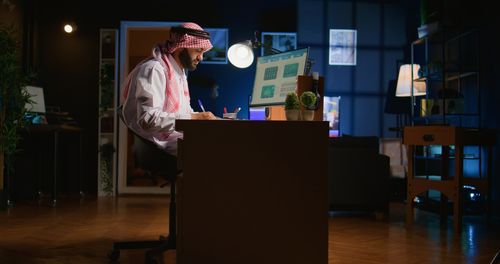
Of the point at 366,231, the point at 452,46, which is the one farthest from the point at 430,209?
the point at 452,46

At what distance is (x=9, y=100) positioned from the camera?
206 inches

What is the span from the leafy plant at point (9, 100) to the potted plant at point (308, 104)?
3.56 m

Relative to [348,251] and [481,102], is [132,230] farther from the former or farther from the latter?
[481,102]

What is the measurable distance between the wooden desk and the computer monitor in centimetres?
189

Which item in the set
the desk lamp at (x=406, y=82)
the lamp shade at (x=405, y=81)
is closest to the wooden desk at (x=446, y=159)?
the desk lamp at (x=406, y=82)

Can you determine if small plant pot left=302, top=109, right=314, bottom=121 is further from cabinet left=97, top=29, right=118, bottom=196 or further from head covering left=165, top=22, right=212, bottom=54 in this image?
cabinet left=97, top=29, right=118, bottom=196

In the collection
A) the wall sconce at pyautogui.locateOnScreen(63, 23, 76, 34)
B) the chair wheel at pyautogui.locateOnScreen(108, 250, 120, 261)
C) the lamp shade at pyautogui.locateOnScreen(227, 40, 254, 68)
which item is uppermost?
the wall sconce at pyautogui.locateOnScreen(63, 23, 76, 34)

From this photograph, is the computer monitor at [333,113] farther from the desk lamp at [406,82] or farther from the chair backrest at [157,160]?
the chair backrest at [157,160]

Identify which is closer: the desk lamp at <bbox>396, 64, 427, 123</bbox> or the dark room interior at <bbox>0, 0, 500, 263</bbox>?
the dark room interior at <bbox>0, 0, 500, 263</bbox>

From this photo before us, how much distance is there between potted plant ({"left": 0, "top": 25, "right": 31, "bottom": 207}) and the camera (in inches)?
203

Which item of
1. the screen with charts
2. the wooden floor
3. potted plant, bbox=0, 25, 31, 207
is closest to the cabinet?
the wooden floor

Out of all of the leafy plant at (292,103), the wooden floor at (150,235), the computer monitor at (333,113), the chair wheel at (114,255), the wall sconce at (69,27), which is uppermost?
the wall sconce at (69,27)

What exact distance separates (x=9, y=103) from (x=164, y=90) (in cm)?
299

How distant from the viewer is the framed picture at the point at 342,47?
7.18m
